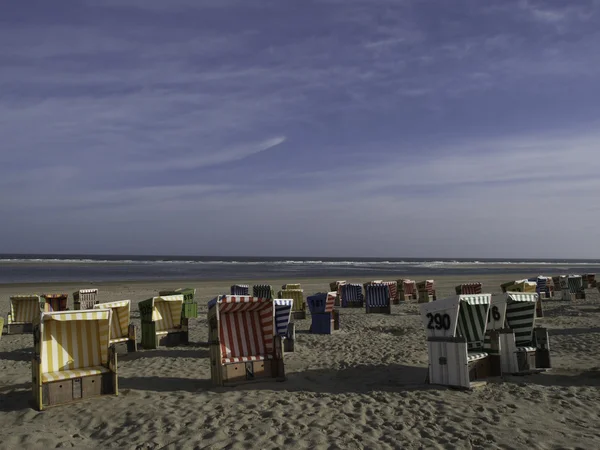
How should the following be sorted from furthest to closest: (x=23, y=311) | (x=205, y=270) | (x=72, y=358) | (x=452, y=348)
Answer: (x=205, y=270)
(x=23, y=311)
(x=72, y=358)
(x=452, y=348)

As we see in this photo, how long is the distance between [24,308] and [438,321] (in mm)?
13208

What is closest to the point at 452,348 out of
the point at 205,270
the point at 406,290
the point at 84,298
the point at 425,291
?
the point at 84,298

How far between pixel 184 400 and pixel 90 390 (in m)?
1.43

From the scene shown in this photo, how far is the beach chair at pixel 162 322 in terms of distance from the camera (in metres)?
12.2

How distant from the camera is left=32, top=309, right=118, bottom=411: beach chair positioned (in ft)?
24.0

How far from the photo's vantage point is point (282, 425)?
6355 mm

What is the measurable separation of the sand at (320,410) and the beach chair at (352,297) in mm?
11657

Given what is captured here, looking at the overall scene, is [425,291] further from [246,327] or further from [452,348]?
[452,348]

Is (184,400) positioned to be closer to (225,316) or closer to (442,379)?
(225,316)

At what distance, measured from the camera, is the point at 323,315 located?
577 inches


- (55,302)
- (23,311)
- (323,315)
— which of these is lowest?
(323,315)

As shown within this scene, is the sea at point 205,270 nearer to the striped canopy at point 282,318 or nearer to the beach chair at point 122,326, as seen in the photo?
the beach chair at point 122,326

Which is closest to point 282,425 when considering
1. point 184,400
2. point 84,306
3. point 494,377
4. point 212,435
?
point 212,435

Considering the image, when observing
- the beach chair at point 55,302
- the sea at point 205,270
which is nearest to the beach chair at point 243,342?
the beach chair at point 55,302
